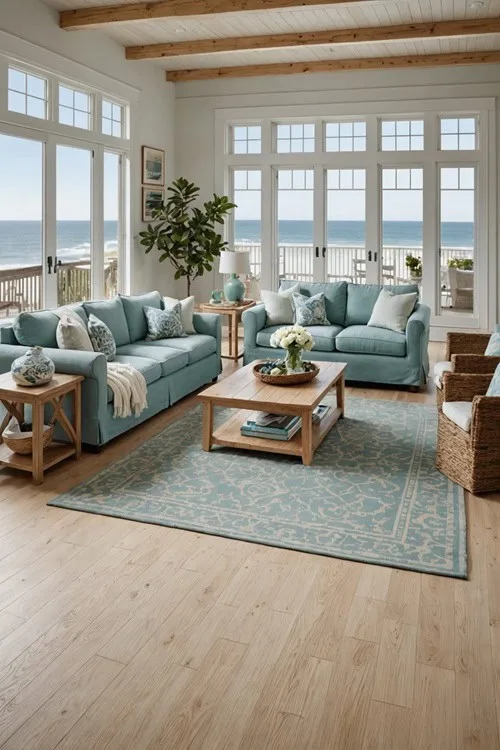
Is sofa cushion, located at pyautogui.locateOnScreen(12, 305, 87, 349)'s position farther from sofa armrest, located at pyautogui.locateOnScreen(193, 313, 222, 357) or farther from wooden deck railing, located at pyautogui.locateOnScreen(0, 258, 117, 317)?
sofa armrest, located at pyautogui.locateOnScreen(193, 313, 222, 357)

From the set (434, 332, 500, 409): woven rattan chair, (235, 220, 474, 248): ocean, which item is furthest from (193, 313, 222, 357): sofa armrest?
(235, 220, 474, 248): ocean

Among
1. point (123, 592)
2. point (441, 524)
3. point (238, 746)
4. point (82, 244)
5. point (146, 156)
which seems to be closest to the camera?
point (238, 746)

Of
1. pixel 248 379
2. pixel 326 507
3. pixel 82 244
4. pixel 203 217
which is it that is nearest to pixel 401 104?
pixel 203 217

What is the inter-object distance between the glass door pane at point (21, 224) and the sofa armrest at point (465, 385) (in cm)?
388

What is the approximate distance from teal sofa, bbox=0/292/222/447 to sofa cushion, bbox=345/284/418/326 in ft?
4.61

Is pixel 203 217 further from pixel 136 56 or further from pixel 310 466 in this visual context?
pixel 310 466

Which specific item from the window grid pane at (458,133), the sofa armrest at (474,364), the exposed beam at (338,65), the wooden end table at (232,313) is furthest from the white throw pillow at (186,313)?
the window grid pane at (458,133)

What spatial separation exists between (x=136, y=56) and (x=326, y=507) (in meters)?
5.95

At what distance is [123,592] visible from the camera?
2.80 meters

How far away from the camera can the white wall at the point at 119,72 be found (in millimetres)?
5906

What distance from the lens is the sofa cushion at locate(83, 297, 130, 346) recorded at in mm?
5621

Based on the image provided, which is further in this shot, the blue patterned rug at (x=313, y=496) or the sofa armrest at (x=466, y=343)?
the sofa armrest at (x=466, y=343)

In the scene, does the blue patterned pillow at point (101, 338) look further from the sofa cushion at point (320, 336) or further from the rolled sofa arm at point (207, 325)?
the sofa cushion at point (320, 336)

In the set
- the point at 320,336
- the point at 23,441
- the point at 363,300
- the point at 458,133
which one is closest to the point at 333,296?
the point at 363,300
